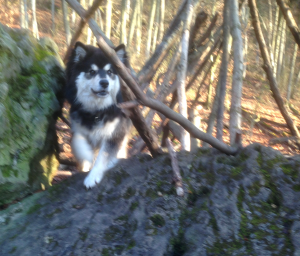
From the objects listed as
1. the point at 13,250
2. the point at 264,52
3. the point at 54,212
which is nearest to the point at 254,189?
the point at 54,212

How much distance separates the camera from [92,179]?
3035mm

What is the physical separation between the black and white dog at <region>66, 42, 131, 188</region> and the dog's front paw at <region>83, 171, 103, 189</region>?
28 cm

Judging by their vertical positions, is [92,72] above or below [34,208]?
above

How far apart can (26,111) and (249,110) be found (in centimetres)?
807

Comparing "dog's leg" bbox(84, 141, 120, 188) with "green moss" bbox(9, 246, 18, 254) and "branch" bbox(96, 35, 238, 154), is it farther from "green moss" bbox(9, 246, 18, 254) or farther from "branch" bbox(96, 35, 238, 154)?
"branch" bbox(96, 35, 238, 154)

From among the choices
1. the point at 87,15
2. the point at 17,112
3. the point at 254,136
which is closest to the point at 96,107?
the point at 17,112

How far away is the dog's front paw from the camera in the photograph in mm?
3000

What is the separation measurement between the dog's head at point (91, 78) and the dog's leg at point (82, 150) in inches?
17.0

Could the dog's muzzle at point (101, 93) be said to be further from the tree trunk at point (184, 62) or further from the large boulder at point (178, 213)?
the tree trunk at point (184, 62)

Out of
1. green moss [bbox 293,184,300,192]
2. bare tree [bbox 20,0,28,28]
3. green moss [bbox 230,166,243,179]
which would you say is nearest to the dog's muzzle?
green moss [bbox 230,166,243,179]

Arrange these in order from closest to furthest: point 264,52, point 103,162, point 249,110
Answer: point 103,162 < point 264,52 < point 249,110

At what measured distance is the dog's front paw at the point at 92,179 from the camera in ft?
9.84

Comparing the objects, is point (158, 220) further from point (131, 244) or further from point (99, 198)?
point (99, 198)

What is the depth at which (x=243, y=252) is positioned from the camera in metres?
2.00
